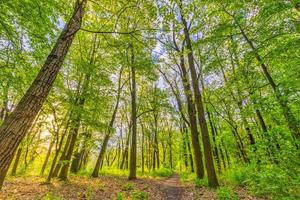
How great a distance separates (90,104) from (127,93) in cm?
559

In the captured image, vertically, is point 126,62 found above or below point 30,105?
above

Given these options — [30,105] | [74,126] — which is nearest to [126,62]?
[74,126]

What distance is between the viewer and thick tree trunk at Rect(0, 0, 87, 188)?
8.50 ft

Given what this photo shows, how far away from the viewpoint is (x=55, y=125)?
31.1 ft

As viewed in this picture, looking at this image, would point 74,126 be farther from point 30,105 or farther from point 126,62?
point 30,105

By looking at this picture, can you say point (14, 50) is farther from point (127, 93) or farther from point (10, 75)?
point (127, 93)

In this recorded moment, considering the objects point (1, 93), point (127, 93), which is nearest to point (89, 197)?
point (1, 93)

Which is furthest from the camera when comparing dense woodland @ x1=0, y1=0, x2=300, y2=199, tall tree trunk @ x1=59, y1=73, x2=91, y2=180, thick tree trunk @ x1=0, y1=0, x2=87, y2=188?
tall tree trunk @ x1=59, y1=73, x2=91, y2=180

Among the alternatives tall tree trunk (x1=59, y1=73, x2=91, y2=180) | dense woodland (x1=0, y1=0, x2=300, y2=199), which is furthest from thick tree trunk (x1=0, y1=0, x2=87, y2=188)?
tall tree trunk (x1=59, y1=73, x2=91, y2=180)

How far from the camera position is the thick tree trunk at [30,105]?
2.59 meters

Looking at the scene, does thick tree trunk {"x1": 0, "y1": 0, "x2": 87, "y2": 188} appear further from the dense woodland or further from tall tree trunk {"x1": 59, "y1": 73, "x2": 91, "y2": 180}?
tall tree trunk {"x1": 59, "y1": 73, "x2": 91, "y2": 180}

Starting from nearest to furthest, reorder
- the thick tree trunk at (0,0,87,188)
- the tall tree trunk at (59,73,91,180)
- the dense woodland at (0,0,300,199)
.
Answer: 1. the thick tree trunk at (0,0,87,188)
2. the dense woodland at (0,0,300,199)
3. the tall tree trunk at (59,73,91,180)

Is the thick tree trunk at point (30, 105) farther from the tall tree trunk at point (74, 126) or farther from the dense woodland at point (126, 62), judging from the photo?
the tall tree trunk at point (74, 126)

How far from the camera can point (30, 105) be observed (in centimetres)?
295
